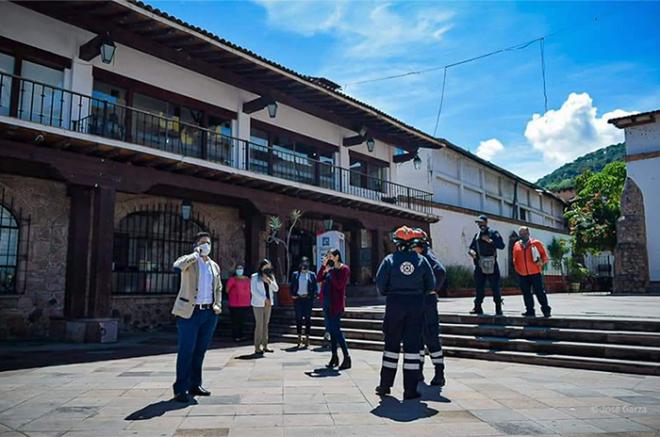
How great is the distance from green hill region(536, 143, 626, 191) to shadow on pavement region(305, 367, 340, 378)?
69.4 meters

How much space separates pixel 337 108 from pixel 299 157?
2264 mm

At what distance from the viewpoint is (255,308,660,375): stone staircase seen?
283 inches

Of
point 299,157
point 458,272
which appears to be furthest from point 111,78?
point 458,272

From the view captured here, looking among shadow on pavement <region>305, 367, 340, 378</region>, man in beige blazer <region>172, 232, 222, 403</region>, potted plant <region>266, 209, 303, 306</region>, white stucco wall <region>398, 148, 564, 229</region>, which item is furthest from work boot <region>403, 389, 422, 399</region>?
white stucco wall <region>398, 148, 564, 229</region>

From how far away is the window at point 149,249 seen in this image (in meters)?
13.1

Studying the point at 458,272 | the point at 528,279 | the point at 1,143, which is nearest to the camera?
the point at 528,279

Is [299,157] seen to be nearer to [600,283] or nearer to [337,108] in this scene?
[337,108]

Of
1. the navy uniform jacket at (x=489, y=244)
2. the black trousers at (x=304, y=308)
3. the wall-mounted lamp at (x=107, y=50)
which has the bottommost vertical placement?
the black trousers at (x=304, y=308)

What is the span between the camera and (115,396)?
552 cm

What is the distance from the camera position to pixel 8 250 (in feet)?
36.0

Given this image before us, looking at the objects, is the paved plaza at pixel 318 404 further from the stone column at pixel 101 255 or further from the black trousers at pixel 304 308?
the stone column at pixel 101 255

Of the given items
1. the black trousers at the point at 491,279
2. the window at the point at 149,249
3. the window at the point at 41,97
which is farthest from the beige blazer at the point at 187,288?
the window at the point at 149,249

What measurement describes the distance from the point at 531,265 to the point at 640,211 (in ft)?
54.6

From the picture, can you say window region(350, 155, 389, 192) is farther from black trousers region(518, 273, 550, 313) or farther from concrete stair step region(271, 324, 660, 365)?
black trousers region(518, 273, 550, 313)
